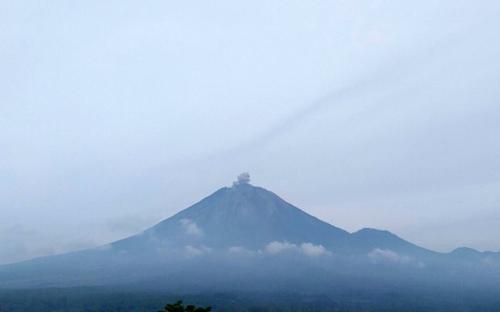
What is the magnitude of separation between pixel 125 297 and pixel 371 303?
254 ft

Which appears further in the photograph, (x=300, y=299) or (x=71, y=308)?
(x=300, y=299)

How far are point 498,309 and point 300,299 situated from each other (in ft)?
212

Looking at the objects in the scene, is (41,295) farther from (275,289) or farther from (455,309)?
(455,309)

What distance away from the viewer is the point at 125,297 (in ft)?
470

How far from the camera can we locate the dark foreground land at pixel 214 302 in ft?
446

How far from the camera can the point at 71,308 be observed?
135 m

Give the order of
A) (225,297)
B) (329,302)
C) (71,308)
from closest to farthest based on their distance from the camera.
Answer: (71,308), (225,297), (329,302)

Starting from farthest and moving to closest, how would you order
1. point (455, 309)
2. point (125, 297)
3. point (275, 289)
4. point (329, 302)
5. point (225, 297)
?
1. point (275, 289)
2. point (455, 309)
3. point (329, 302)
4. point (225, 297)
5. point (125, 297)

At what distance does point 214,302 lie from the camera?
146 meters

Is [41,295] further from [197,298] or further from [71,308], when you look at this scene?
[197,298]

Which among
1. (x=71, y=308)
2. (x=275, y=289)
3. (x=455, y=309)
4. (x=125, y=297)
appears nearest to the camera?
(x=71, y=308)

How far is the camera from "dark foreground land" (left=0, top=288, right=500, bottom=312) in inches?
5349

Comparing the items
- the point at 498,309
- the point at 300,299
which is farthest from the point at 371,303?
the point at 498,309

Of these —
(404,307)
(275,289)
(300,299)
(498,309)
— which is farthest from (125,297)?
(498,309)
